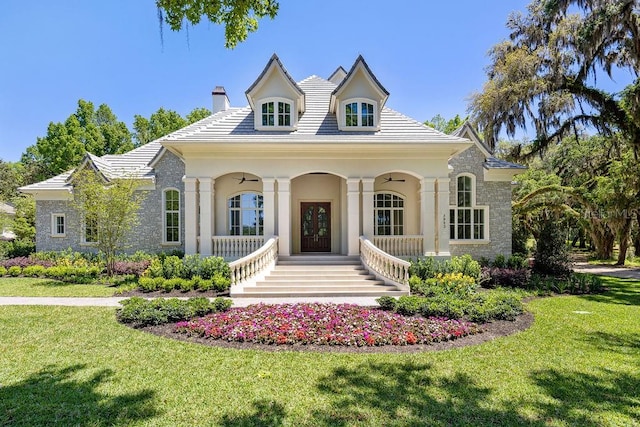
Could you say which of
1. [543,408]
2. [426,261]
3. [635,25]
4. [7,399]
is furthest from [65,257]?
[635,25]

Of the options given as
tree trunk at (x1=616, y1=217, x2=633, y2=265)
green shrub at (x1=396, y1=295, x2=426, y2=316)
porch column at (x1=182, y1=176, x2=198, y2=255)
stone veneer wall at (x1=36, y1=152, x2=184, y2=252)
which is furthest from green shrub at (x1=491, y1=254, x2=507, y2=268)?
stone veneer wall at (x1=36, y1=152, x2=184, y2=252)

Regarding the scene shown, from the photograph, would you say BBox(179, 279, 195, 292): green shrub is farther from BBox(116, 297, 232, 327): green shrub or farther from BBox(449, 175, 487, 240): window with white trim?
BBox(449, 175, 487, 240): window with white trim

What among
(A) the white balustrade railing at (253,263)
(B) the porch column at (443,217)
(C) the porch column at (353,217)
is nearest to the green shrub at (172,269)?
(A) the white balustrade railing at (253,263)

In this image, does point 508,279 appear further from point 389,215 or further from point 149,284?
point 149,284

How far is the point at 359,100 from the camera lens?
13766 mm

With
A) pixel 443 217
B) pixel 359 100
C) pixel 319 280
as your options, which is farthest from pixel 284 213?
pixel 443 217

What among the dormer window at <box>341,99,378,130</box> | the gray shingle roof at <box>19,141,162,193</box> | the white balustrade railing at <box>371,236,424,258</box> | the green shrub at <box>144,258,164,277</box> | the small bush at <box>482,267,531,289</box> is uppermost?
the dormer window at <box>341,99,378,130</box>

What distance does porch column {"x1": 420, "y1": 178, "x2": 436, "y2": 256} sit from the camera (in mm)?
13234

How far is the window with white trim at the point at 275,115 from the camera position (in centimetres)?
1376

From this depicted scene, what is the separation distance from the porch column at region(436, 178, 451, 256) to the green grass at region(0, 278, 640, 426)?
655 cm

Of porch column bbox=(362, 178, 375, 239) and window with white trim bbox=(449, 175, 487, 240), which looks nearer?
porch column bbox=(362, 178, 375, 239)

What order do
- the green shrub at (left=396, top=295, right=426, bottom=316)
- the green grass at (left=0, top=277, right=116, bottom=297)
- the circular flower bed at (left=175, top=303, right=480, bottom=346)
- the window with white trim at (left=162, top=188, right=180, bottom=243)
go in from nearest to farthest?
the circular flower bed at (left=175, top=303, right=480, bottom=346), the green shrub at (left=396, top=295, right=426, bottom=316), the green grass at (left=0, top=277, right=116, bottom=297), the window with white trim at (left=162, top=188, right=180, bottom=243)

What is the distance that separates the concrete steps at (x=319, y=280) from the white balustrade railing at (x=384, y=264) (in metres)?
0.25

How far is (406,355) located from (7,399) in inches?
217
